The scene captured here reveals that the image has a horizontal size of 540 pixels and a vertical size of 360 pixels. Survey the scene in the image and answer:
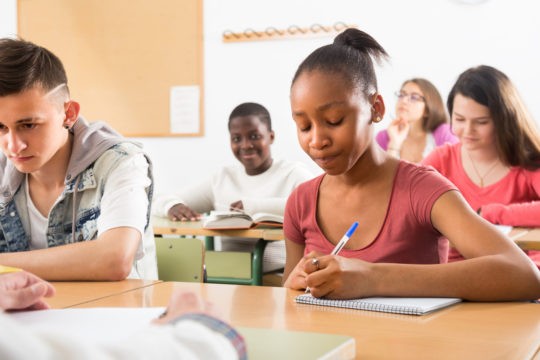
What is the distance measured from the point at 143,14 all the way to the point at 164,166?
122cm

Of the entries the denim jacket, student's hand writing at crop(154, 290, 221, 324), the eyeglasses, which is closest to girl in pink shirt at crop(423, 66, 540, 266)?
the eyeglasses

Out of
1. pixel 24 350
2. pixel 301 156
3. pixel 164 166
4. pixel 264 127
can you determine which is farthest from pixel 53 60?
pixel 164 166

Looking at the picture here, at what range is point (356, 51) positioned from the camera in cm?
151

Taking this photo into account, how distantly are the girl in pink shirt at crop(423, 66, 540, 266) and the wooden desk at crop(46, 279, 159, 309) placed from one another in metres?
1.79

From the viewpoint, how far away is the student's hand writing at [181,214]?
3551mm

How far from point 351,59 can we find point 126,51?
4.28 m

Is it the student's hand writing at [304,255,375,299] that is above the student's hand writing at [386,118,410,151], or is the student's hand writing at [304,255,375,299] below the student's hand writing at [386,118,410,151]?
below

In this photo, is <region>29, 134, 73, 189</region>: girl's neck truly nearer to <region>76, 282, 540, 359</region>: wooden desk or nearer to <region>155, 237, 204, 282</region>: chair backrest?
<region>155, 237, 204, 282</region>: chair backrest

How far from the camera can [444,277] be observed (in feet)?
3.85

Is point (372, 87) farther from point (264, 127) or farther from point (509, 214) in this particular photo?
point (264, 127)

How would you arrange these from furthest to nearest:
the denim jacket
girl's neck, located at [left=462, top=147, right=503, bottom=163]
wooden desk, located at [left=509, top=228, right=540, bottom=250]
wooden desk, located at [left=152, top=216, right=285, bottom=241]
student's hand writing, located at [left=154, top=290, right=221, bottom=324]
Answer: wooden desk, located at [left=152, top=216, right=285, bottom=241]
girl's neck, located at [left=462, top=147, right=503, bottom=163]
wooden desk, located at [left=509, top=228, right=540, bottom=250]
the denim jacket
student's hand writing, located at [left=154, top=290, right=221, bottom=324]

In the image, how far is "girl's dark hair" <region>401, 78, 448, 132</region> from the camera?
14.5 ft

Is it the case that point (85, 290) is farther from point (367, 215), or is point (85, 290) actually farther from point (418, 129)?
point (418, 129)

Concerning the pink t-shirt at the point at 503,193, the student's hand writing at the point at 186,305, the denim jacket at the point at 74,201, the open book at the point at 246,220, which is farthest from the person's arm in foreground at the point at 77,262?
the pink t-shirt at the point at 503,193
